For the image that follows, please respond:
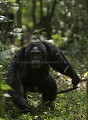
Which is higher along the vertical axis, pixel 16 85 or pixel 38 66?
pixel 38 66

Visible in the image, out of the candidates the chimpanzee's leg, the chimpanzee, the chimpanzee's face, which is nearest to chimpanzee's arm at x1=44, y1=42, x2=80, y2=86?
the chimpanzee

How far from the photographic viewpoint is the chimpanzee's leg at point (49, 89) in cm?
769

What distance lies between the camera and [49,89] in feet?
25.5

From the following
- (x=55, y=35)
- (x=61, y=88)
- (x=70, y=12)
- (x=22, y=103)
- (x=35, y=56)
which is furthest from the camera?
(x=70, y=12)

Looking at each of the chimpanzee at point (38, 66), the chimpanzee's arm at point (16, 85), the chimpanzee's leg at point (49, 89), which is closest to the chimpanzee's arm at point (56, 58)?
the chimpanzee at point (38, 66)

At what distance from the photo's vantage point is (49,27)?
13.4m

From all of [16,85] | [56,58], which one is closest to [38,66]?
[56,58]

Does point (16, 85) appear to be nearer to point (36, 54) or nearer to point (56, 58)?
point (36, 54)

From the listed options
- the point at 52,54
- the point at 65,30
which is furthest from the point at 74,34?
the point at 52,54

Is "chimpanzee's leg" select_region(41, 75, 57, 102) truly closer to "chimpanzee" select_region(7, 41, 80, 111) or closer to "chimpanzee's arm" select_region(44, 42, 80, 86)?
"chimpanzee" select_region(7, 41, 80, 111)

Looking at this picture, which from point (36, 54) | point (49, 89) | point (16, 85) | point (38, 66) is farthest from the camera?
point (49, 89)

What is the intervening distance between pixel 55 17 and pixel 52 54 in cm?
621

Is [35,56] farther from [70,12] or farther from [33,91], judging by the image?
[70,12]

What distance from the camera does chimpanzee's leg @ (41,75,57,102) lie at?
7691 mm
